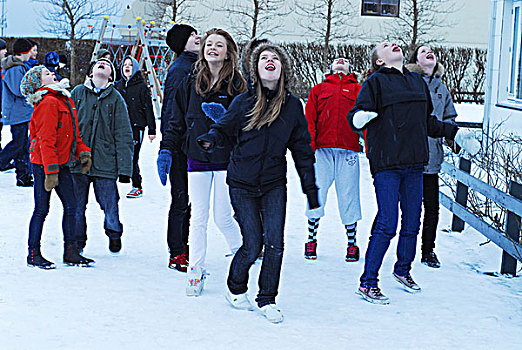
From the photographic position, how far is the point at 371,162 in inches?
211

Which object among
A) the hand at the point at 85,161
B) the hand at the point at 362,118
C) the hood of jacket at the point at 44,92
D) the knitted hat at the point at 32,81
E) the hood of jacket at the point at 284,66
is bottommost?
the hand at the point at 85,161

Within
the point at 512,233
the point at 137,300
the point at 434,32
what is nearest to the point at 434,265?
the point at 512,233

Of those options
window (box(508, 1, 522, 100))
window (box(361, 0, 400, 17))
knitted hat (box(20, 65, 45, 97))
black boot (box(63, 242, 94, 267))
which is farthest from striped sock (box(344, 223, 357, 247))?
window (box(361, 0, 400, 17))

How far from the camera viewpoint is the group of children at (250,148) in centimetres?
486

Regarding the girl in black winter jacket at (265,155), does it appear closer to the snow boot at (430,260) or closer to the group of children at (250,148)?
the group of children at (250,148)

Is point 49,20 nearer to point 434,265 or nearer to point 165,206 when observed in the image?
point 165,206

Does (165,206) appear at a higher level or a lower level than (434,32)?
lower

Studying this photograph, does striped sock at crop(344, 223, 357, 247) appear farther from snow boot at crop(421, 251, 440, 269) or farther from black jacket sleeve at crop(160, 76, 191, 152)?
black jacket sleeve at crop(160, 76, 191, 152)

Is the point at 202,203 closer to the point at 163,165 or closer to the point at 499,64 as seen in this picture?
the point at 163,165

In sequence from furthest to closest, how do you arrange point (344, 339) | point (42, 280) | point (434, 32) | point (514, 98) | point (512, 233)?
point (434, 32) < point (514, 98) < point (512, 233) < point (42, 280) < point (344, 339)

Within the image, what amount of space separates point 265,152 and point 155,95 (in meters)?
15.0

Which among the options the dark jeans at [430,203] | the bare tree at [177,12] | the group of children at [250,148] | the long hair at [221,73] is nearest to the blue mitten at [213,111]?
the group of children at [250,148]

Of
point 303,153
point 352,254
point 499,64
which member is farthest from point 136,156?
point 499,64

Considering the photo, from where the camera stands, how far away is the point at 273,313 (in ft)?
15.7
